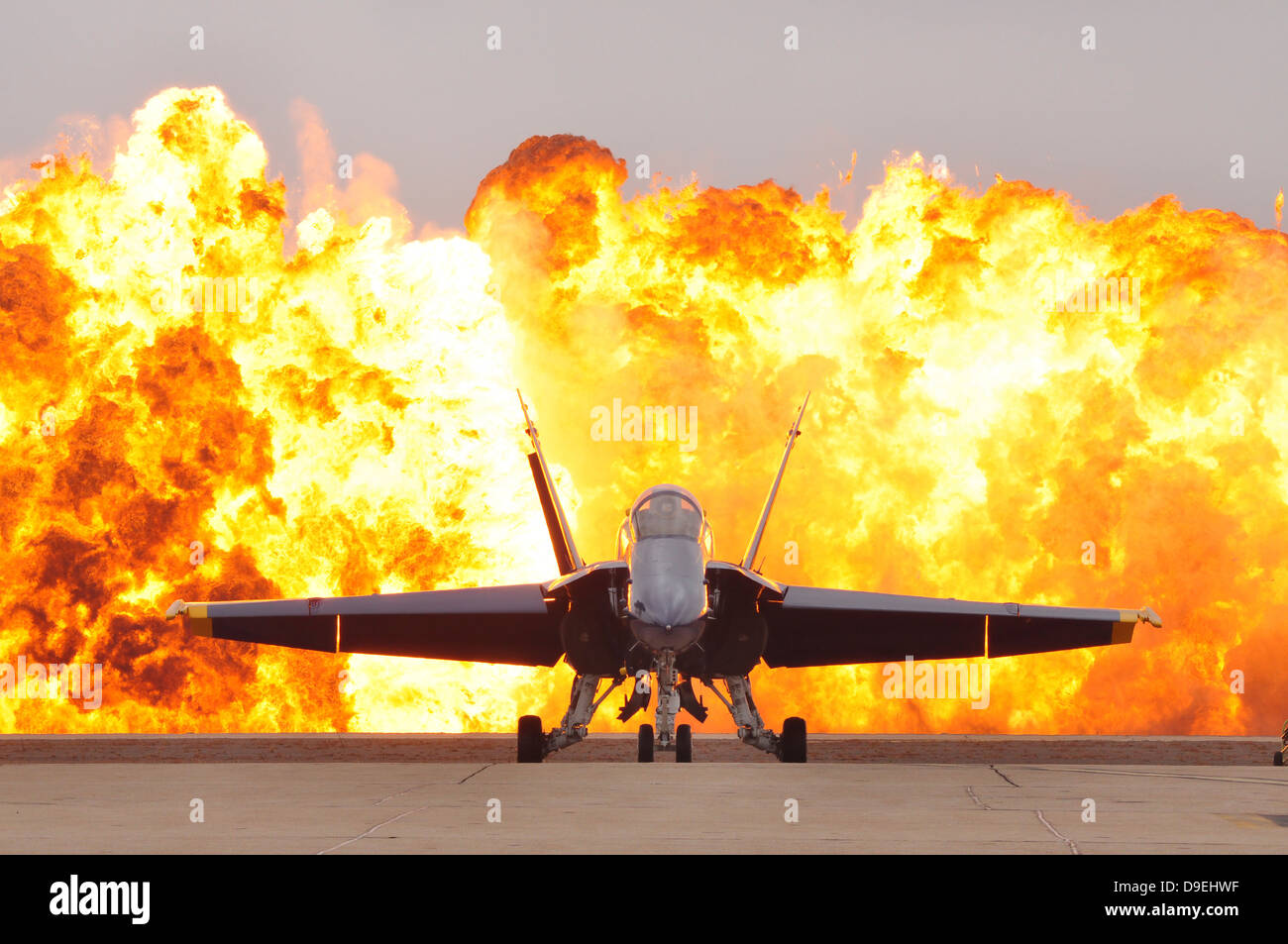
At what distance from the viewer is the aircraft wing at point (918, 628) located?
2702 centimetres

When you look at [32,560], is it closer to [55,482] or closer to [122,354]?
[55,482]

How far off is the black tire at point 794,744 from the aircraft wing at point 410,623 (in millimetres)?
4276

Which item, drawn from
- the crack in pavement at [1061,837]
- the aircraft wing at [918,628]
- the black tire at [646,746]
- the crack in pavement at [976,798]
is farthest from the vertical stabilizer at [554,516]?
the crack in pavement at [1061,837]

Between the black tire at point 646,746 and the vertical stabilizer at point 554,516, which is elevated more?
the vertical stabilizer at point 554,516

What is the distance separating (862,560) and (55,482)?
23076 millimetres

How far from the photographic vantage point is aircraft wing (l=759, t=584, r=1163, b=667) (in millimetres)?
27016

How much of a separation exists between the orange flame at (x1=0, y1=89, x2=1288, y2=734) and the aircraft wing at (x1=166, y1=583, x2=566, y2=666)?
509 inches

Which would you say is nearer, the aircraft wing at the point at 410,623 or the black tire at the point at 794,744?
the black tire at the point at 794,744

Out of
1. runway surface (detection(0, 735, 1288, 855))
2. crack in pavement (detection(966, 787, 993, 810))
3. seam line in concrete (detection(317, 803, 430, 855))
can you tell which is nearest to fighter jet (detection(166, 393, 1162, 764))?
runway surface (detection(0, 735, 1288, 855))

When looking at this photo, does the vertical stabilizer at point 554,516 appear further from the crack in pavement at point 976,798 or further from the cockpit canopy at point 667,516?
the crack in pavement at point 976,798

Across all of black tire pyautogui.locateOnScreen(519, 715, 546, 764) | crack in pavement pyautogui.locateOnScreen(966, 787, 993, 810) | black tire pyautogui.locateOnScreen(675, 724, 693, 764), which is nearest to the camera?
crack in pavement pyautogui.locateOnScreen(966, 787, 993, 810)

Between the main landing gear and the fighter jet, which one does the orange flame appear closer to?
the fighter jet

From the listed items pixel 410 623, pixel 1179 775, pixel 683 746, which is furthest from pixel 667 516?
pixel 1179 775
